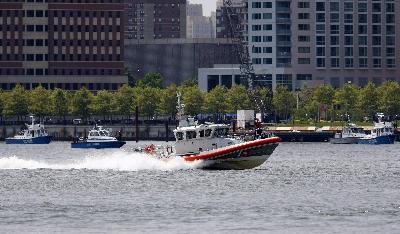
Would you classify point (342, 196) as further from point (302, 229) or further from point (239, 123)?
point (239, 123)

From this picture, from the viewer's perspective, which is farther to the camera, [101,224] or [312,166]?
[312,166]

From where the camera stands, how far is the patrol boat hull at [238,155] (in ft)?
414

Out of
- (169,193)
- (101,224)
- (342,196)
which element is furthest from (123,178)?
(101,224)

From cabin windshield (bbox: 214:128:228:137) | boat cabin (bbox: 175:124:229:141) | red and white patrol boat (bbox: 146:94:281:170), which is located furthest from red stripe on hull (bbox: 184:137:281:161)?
cabin windshield (bbox: 214:128:228:137)

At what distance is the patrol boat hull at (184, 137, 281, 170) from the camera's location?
12606 cm

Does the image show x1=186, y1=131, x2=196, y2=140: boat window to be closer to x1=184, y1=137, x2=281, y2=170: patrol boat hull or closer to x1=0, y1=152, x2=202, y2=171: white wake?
x1=184, y1=137, x2=281, y2=170: patrol boat hull

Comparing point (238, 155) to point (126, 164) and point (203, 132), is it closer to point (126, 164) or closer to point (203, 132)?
point (203, 132)

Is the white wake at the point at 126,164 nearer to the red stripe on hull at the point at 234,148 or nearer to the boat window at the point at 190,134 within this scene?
the red stripe on hull at the point at 234,148

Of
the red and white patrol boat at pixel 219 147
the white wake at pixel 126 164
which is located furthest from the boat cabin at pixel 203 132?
the white wake at pixel 126 164

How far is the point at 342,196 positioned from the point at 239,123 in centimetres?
4402

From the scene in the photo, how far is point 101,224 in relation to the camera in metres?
85.9

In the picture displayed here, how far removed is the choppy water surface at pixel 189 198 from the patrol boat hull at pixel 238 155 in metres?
0.98

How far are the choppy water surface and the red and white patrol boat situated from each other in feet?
3.61

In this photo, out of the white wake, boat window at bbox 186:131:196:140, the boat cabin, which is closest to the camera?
the boat cabin
